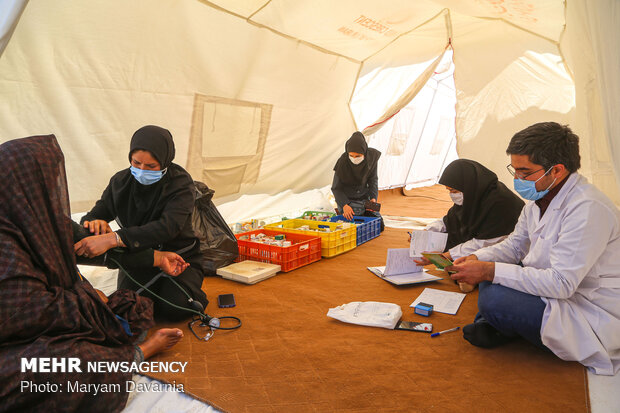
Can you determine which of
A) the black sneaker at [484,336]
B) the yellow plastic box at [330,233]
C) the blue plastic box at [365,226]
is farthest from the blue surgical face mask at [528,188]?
the blue plastic box at [365,226]

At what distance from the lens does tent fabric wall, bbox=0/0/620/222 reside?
310 centimetres

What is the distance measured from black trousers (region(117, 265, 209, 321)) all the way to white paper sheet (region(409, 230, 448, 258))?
150cm

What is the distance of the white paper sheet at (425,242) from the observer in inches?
121

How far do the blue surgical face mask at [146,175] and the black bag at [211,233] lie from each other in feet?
2.70

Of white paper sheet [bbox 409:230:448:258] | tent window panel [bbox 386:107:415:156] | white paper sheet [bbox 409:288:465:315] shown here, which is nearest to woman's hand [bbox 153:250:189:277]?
white paper sheet [bbox 409:288:465:315]

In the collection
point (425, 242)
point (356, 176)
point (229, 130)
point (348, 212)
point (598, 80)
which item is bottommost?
point (348, 212)

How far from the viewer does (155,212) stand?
2.55 metres

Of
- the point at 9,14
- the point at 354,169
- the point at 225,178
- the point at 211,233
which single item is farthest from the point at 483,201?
the point at 9,14

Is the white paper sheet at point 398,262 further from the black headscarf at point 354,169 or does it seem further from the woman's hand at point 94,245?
the black headscarf at point 354,169

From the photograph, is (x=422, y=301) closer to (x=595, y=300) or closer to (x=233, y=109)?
(x=595, y=300)

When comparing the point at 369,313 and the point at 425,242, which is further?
the point at 425,242

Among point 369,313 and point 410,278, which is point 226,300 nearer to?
point 369,313

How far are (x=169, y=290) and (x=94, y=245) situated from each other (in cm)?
59

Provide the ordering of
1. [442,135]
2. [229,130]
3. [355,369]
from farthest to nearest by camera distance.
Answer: [442,135] < [229,130] < [355,369]
